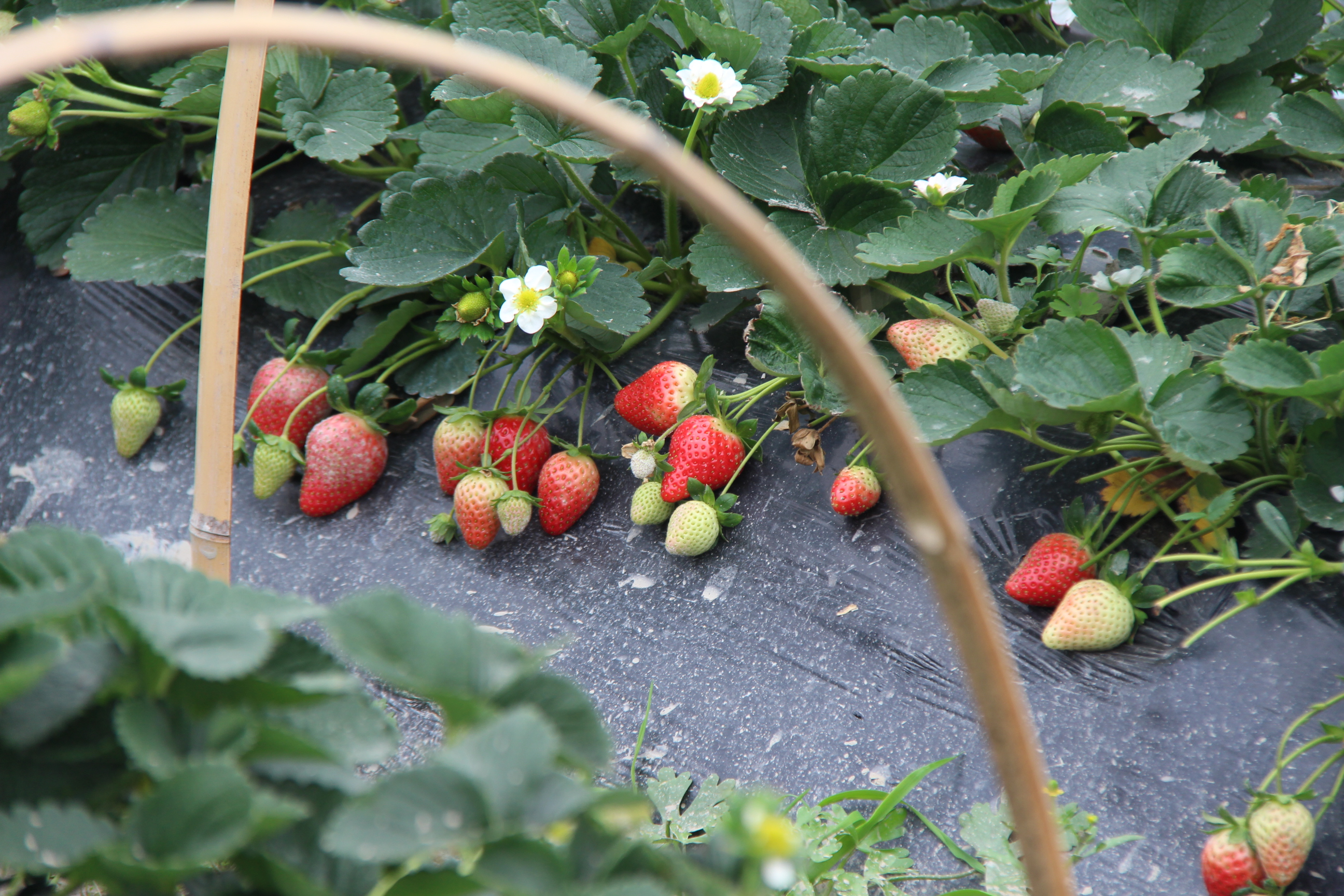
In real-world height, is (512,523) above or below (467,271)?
below

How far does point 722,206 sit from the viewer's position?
29cm

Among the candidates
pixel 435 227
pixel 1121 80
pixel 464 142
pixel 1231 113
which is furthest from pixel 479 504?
pixel 1231 113

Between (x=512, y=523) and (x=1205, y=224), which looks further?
(x=512, y=523)

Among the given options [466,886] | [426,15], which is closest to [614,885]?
[466,886]

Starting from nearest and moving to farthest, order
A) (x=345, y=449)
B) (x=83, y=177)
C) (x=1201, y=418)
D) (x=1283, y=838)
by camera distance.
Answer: (x=1283, y=838), (x=1201, y=418), (x=345, y=449), (x=83, y=177)

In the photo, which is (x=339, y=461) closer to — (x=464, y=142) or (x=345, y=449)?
(x=345, y=449)

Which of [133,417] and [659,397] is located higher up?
[659,397]

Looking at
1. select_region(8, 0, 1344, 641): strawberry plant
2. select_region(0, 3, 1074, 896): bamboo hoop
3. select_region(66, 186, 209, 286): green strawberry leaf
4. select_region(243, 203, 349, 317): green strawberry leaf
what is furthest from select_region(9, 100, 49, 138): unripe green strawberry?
select_region(0, 3, 1074, 896): bamboo hoop

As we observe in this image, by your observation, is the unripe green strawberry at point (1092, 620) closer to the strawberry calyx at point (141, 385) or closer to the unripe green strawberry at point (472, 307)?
the unripe green strawberry at point (472, 307)

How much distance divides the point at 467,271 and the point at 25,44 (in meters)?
0.74

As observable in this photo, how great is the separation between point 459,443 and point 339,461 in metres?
0.14

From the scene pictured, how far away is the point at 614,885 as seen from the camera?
28 centimetres

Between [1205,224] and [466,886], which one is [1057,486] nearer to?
[1205,224]

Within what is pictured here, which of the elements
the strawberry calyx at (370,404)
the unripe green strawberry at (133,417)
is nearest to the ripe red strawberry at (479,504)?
the strawberry calyx at (370,404)
